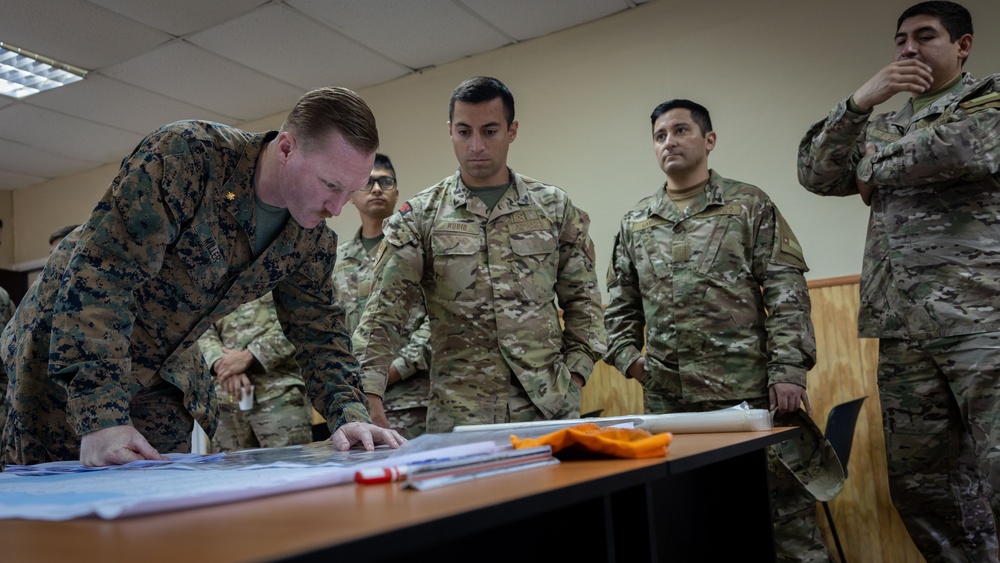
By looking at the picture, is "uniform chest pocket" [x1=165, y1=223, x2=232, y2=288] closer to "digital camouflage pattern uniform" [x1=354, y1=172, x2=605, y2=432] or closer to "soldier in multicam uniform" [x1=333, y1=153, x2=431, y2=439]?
"digital camouflage pattern uniform" [x1=354, y1=172, x2=605, y2=432]

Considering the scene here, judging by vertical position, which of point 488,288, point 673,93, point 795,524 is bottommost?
point 795,524

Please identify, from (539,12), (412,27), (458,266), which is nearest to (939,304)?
(458,266)

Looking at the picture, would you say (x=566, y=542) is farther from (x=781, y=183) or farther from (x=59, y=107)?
(x=59, y=107)

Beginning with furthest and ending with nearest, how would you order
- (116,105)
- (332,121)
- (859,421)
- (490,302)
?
1. (116,105)
2. (859,421)
3. (490,302)
4. (332,121)

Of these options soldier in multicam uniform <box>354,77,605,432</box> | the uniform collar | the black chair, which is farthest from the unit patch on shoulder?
soldier in multicam uniform <box>354,77,605,432</box>

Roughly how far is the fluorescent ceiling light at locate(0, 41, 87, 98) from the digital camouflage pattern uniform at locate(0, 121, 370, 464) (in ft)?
10.9

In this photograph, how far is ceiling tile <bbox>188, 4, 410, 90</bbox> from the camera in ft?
13.3

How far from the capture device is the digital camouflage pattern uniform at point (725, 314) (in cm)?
232

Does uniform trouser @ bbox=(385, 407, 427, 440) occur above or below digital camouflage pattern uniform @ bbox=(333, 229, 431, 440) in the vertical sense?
below

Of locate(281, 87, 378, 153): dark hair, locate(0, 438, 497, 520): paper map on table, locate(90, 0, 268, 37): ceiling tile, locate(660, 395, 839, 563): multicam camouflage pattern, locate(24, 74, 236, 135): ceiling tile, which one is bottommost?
locate(660, 395, 839, 563): multicam camouflage pattern

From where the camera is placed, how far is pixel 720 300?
248 centimetres

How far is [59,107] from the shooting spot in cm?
500

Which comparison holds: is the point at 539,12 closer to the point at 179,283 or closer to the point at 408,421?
the point at 408,421

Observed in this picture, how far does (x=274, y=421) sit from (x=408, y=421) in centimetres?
77
